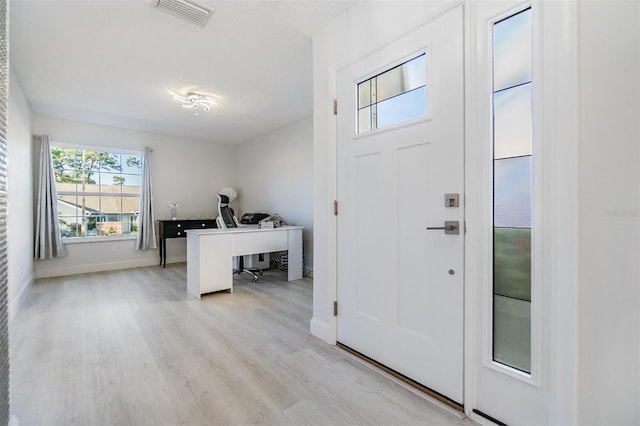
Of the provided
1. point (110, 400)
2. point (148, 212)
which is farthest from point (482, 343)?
point (148, 212)

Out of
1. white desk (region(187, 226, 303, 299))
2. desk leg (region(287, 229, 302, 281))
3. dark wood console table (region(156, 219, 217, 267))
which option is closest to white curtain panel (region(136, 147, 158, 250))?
dark wood console table (region(156, 219, 217, 267))

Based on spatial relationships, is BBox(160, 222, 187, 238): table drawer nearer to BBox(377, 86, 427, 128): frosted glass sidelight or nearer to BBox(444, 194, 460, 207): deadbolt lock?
BBox(377, 86, 427, 128): frosted glass sidelight

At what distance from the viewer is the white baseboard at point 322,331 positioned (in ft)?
7.16

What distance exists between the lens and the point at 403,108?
5.79 ft

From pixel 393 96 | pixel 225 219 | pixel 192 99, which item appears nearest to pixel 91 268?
pixel 225 219

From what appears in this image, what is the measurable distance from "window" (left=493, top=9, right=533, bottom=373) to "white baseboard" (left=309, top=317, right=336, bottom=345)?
3.71 feet

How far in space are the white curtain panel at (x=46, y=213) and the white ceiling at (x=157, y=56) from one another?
2.32 ft

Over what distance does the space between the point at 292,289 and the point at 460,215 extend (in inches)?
106

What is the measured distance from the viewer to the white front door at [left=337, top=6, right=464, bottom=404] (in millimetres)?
1499

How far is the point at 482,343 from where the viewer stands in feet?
4.56

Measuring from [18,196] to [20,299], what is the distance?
1.12m

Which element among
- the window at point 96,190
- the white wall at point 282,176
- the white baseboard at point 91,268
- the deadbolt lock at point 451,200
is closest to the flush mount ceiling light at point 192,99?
the white wall at point 282,176

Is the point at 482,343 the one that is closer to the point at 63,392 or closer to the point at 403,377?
the point at 403,377

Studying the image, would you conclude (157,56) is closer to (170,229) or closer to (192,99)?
(192,99)
